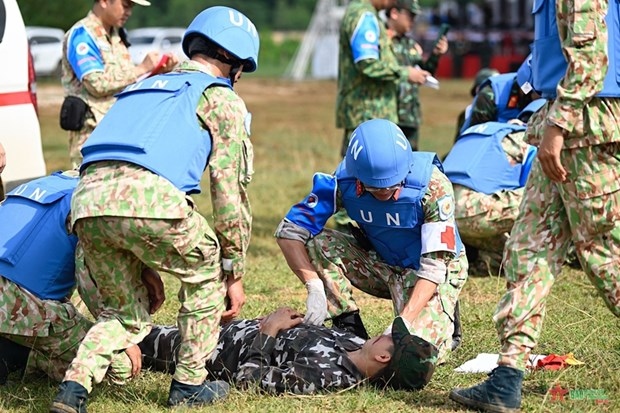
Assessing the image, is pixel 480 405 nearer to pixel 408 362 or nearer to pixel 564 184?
pixel 408 362

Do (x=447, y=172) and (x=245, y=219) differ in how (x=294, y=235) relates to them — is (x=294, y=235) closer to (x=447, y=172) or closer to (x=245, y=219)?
(x=245, y=219)

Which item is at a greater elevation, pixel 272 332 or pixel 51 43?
pixel 272 332

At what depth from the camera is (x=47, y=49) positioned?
112 feet

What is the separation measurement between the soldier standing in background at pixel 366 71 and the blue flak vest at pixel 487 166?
4.79 ft

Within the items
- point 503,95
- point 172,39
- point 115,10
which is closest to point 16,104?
point 115,10

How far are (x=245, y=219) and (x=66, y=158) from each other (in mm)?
10677

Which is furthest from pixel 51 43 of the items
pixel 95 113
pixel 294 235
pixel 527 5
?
pixel 294 235

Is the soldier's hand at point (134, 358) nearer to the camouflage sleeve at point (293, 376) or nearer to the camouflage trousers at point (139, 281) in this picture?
the camouflage trousers at point (139, 281)

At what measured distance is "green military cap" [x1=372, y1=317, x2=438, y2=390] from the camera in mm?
4625

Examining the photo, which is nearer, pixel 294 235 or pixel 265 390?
pixel 265 390

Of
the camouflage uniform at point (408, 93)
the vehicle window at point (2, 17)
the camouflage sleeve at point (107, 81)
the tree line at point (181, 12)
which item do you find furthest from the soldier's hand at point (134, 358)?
the tree line at point (181, 12)

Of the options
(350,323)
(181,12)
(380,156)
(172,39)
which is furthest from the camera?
(181,12)

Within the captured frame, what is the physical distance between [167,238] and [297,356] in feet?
3.17

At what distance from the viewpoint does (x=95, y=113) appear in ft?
24.4
